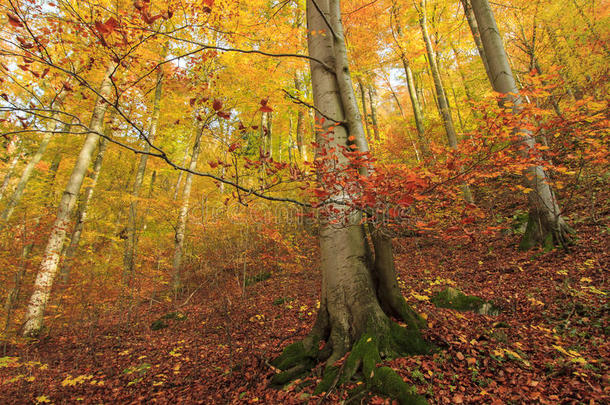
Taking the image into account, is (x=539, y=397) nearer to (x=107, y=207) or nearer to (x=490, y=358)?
(x=490, y=358)

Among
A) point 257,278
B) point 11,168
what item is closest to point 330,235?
point 257,278

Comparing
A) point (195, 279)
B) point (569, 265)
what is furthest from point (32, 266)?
point (569, 265)

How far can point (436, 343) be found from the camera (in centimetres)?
286

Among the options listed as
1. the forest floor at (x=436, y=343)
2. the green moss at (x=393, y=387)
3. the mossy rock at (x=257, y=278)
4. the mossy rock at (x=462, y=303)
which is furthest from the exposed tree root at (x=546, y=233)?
the mossy rock at (x=257, y=278)

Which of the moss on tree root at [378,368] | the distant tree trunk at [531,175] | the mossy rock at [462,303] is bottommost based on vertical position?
the moss on tree root at [378,368]

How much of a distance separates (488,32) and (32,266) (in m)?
12.3

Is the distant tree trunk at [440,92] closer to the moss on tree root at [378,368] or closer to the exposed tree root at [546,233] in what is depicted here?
the exposed tree root at [546,233]

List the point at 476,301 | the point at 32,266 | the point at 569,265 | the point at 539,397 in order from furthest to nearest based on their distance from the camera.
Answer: the point at 32,266 < the point at 569,265 < the point at 476,301 < the point at 539,397

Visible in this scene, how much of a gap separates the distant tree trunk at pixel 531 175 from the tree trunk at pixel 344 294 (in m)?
3.64

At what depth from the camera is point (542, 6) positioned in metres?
9.02

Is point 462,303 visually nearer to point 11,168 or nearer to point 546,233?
point 546,233

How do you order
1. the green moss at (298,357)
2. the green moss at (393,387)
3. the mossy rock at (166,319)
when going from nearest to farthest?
the green moss at (393,387) → the green moss at (298,357) → the mossy rock at (166,319)

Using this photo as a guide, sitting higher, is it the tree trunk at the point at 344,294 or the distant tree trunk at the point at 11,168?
the distant tree trunk at the point at 11,168

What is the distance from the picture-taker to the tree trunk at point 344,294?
266cm
